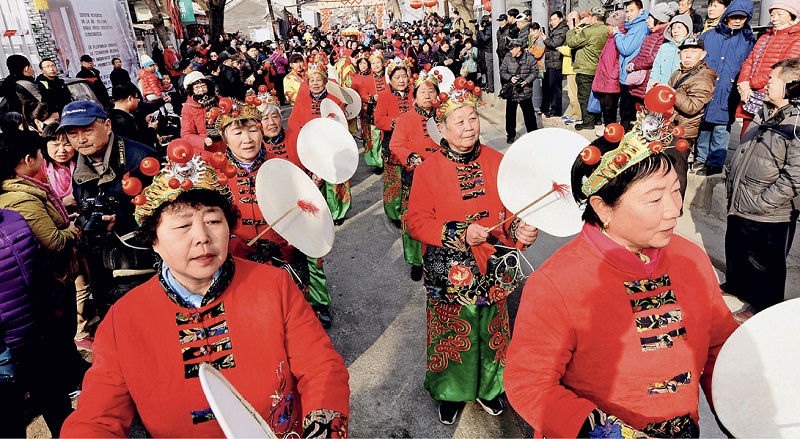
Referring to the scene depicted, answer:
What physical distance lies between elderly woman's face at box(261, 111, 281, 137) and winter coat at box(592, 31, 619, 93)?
16.9ft

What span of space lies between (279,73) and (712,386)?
702 inches

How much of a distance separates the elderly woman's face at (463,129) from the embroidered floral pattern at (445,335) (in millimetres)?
924

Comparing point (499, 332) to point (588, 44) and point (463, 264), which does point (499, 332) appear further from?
point (588, 44)

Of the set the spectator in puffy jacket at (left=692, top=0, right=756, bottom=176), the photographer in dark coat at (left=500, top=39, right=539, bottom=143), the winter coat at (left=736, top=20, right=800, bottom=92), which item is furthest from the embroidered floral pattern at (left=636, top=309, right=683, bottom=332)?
the photographer in dark coat at (left=500, top=39, right=539, bottom=143)

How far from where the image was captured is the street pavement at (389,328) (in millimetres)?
3041

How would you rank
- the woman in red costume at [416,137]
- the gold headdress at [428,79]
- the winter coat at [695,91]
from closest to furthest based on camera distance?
the winter coat at [695,91], the woman in red costume at [416,137], the gold headdress at [428,79]

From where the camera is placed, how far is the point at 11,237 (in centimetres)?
235

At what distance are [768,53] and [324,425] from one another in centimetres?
531

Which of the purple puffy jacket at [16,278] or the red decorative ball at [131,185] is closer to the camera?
the red decorative ball at [131,185]

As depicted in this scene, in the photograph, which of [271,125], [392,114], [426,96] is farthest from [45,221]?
[392,114]

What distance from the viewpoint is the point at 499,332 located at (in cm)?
299

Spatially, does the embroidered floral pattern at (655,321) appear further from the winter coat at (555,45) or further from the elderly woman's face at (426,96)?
the winter coat at (555,45)

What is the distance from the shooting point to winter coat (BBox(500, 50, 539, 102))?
8336mm

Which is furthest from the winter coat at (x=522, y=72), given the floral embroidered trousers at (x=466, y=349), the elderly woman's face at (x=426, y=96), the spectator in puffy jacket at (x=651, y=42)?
the floral embroidered trousers at (x=466, y=349)
